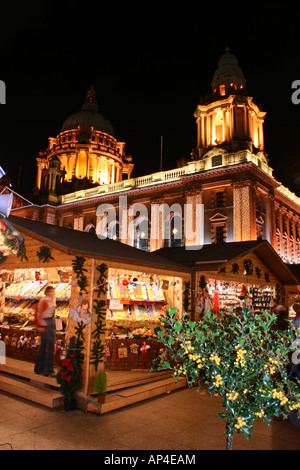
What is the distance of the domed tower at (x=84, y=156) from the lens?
52062mm

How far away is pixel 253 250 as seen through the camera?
13844mm

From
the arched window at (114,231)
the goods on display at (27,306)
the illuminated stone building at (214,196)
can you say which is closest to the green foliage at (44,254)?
the goods on display at (27,306)

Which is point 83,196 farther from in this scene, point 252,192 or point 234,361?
point 234,361

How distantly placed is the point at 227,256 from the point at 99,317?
570cm

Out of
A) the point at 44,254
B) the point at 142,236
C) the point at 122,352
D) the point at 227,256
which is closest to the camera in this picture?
the point at 44,254

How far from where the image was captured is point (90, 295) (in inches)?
310

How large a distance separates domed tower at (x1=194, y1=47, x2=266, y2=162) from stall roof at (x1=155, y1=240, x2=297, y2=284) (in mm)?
19230

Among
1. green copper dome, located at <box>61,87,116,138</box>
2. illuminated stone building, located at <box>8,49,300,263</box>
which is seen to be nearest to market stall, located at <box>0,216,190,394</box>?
illuminated stone building, located at <box>8,49,300,263</box>

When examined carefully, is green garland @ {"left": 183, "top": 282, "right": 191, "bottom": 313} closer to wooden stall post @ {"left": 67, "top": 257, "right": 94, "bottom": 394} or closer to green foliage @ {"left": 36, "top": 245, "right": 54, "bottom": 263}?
wooden stall post @ {"left": 67, "top": 257, "right": 94, "bottom": 394}

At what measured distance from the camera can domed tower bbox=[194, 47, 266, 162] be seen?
33.5 m

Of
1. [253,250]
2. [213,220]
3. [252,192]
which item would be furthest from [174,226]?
[253,250]

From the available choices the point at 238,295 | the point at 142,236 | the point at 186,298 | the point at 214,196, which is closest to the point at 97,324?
the point at 186,298

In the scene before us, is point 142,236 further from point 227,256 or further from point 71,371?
point 71,371

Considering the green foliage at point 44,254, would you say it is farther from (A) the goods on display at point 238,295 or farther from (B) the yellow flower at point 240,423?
(A) the goods on display at point 238,295
